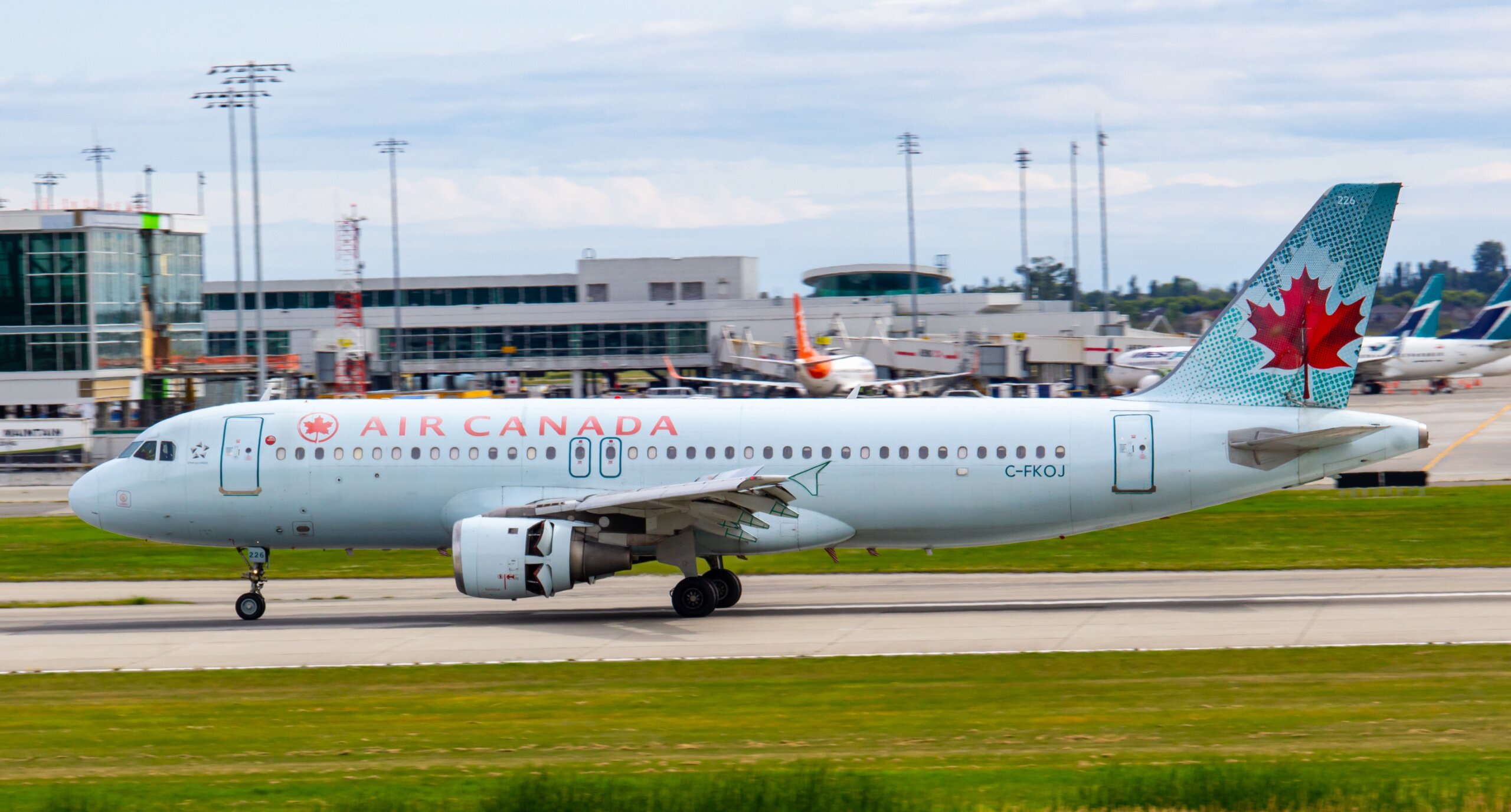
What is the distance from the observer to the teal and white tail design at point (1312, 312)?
88.7 ft

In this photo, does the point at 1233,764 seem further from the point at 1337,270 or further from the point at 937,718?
the point at 1337,270

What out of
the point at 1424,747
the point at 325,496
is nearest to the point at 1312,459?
the point at 1424,747

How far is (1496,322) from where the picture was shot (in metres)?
101

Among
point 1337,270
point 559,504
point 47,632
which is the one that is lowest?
point 47,632

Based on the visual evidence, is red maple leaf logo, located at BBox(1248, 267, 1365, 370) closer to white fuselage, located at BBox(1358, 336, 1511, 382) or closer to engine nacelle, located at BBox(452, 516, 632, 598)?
engine nacelle, located at BBox(452, 516, 632, 598)

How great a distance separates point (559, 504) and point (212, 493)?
6872 millimetres

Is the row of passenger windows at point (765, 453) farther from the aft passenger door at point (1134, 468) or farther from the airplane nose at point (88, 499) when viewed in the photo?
the airplane nose at point (88, 499)

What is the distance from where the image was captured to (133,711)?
19.3 m

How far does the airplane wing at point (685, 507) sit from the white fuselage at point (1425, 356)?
267 feet

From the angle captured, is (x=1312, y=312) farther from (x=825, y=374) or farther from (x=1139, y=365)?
(x=1139, y=365)

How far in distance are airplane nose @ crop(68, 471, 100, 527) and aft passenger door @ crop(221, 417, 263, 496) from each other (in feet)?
8.31

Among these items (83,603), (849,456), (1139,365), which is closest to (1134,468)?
(849,456)

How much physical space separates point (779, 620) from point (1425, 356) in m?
85.9

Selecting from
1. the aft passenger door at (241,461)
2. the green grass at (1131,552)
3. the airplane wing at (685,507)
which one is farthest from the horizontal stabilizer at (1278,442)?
the aft passenger door at (241,461)
